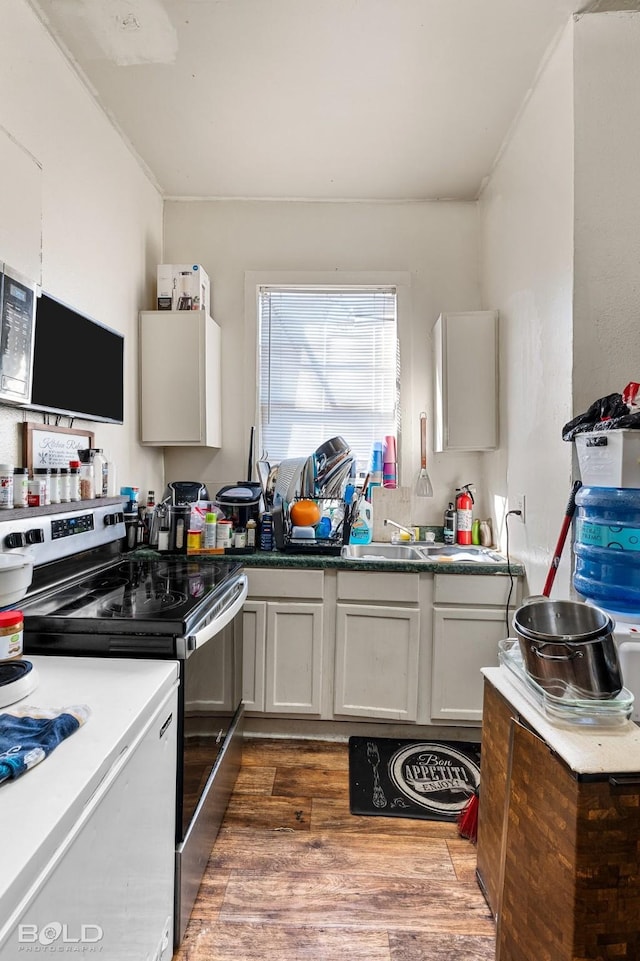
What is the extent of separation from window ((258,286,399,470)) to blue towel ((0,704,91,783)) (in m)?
2.05

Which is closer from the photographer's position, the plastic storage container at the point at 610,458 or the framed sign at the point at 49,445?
the plastic storage container at the point at 610,458

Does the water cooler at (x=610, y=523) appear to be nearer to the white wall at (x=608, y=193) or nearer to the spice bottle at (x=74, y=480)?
the white wall at (x=608, y=193)

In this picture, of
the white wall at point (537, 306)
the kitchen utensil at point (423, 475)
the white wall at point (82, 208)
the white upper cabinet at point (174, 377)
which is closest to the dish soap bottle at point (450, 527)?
the kitchen utensil at point (423, 475)

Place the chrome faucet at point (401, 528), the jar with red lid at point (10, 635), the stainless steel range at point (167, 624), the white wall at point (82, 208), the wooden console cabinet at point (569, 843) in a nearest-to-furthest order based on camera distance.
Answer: the wooden console cabinet at point (569, 843) < the jar with red lid at point (10, 635) < the stainless steel range at point (167, 624) < the white wall at point (82, 208) < the chrome faucet at point (401, 528)

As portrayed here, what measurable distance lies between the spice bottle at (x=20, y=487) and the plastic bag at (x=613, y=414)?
5.80ft

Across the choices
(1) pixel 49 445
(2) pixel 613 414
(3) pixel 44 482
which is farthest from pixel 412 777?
(1) pixel 49 445

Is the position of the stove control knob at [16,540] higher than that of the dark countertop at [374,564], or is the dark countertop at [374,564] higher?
the stove control knob at [16,540]

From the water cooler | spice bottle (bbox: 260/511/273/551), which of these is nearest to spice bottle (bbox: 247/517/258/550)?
spice bottle (bbox: 260/511/273/551)

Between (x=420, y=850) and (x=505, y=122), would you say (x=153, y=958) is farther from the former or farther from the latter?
(x=505, y=122)

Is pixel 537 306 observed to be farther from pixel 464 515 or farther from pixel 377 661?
pixel 377 661

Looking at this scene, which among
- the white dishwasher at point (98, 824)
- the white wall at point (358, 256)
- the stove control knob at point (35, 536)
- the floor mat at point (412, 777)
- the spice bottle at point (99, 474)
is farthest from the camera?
the white wall at point (358, 256)

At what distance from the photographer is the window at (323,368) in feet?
9.36

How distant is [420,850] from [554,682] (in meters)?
0.97

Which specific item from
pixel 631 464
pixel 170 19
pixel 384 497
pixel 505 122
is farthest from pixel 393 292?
pixel 631 464
